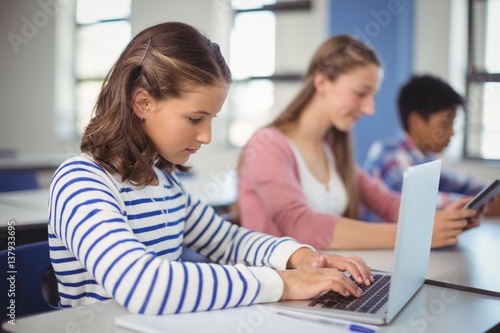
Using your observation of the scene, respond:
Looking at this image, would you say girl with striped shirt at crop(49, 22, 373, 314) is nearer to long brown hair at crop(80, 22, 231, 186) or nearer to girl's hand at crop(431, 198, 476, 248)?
long brown hair at crop(80, 22, 231, 186)

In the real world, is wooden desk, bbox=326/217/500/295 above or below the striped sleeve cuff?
below

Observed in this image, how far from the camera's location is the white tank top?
1.88m

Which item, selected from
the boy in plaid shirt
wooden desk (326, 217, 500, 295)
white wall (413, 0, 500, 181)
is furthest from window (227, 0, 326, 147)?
wooden desk (326, 217, 500, 295)

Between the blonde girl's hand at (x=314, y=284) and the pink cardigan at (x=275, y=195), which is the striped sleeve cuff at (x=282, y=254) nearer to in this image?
the blonde girl's hand at (x=314, y=284)

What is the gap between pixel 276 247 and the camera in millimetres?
1318

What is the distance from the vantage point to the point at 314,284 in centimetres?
107

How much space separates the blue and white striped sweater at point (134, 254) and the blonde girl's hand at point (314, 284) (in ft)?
0.09

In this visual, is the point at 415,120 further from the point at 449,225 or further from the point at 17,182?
the point at 17,182

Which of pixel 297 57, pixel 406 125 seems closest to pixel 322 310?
pixel 406 125

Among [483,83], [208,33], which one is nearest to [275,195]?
[483,83]

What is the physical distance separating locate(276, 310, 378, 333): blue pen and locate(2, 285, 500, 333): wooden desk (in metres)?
0.02

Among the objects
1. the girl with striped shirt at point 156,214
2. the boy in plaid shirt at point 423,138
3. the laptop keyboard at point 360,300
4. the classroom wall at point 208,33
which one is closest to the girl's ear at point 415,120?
the boy in plaid shirt at point 423,138

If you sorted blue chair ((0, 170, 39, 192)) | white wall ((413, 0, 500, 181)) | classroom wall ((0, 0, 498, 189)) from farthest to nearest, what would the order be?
1. white wall ((413, 0, 500, 181))
2. classroom wall ((0, 0, 498, 189))
3. blue chair ((0, 170, 39, 192))

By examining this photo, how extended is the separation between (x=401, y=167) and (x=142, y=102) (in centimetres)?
154
